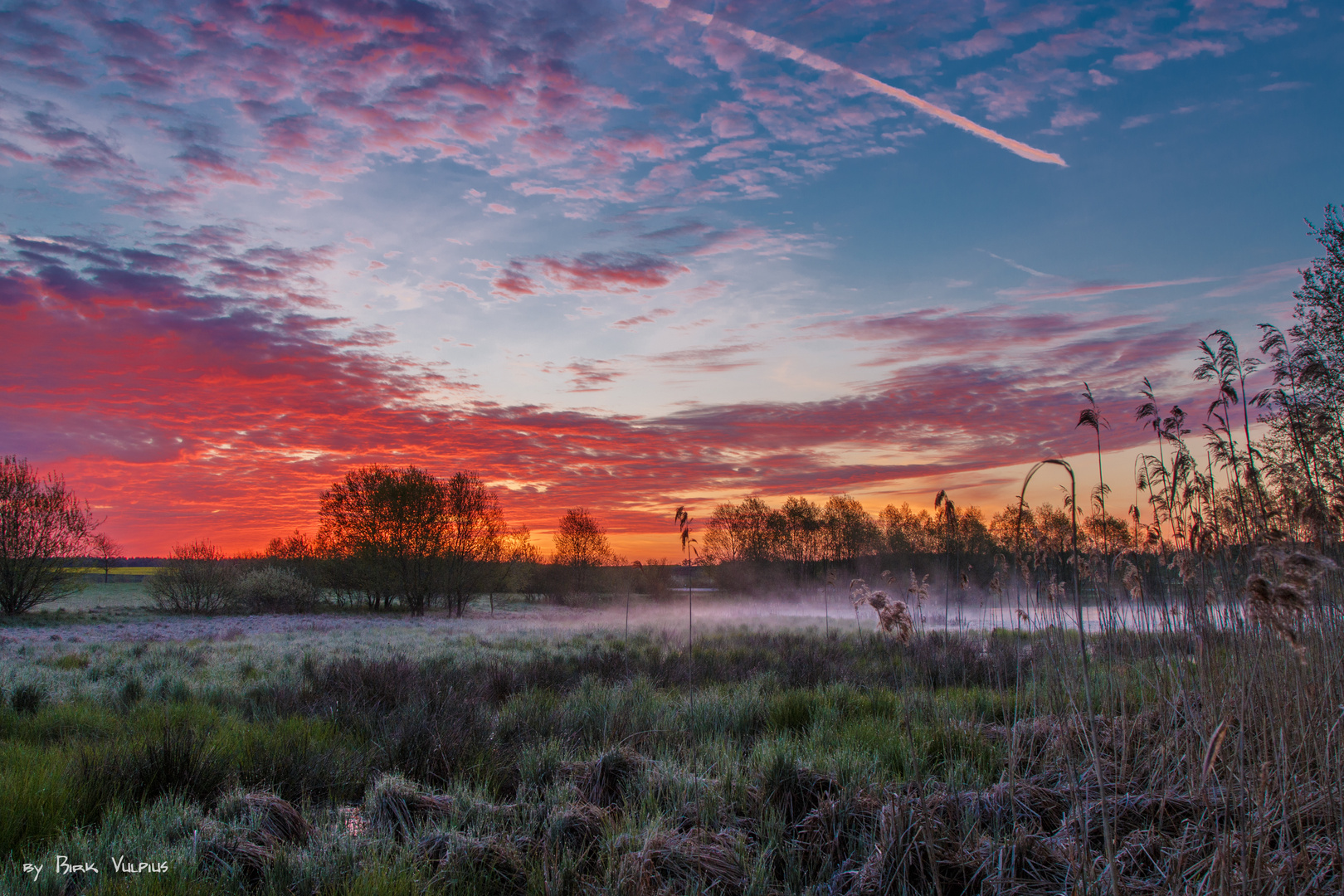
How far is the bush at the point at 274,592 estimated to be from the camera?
1331 inches

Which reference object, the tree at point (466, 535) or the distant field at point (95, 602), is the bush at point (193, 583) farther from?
the tree at point (466, 535)

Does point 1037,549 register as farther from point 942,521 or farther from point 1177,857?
point 1177,857

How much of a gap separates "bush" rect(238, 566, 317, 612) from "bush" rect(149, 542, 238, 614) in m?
0.95

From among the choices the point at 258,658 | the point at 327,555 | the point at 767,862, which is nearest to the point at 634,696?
A: the point at 767,862

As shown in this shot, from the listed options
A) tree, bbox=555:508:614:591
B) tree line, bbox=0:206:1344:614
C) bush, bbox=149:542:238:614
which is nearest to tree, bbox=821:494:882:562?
tree line, bbox=0:206:1344:614

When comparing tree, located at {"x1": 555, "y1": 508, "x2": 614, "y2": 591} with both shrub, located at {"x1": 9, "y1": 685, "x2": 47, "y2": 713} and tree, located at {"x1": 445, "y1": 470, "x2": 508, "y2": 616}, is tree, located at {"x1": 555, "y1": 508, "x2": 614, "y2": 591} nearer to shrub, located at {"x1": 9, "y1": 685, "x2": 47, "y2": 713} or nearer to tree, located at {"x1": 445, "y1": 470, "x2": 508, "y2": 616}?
tree, located at {"x1": 445, "y1": 470, "x2": 508, "y2": 616}

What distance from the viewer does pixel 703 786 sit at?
4.48 m

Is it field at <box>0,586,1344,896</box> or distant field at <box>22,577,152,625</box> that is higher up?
field at <box>0,586,1344,896</box>

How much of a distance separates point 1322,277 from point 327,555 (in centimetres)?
4486

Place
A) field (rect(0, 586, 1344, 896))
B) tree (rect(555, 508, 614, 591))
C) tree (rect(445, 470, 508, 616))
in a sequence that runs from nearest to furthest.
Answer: field (rect(0, 586, 1344, 896))
tree (rect(445, 470, 508, 616))
tree (rect(555, 508, 614, 591))

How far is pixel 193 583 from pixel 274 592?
370cm

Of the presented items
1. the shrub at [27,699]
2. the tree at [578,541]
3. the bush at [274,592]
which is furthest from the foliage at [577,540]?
the shrub at [27,699]

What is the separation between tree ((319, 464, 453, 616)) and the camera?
35031mm

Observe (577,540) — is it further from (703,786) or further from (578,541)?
(703,786)
